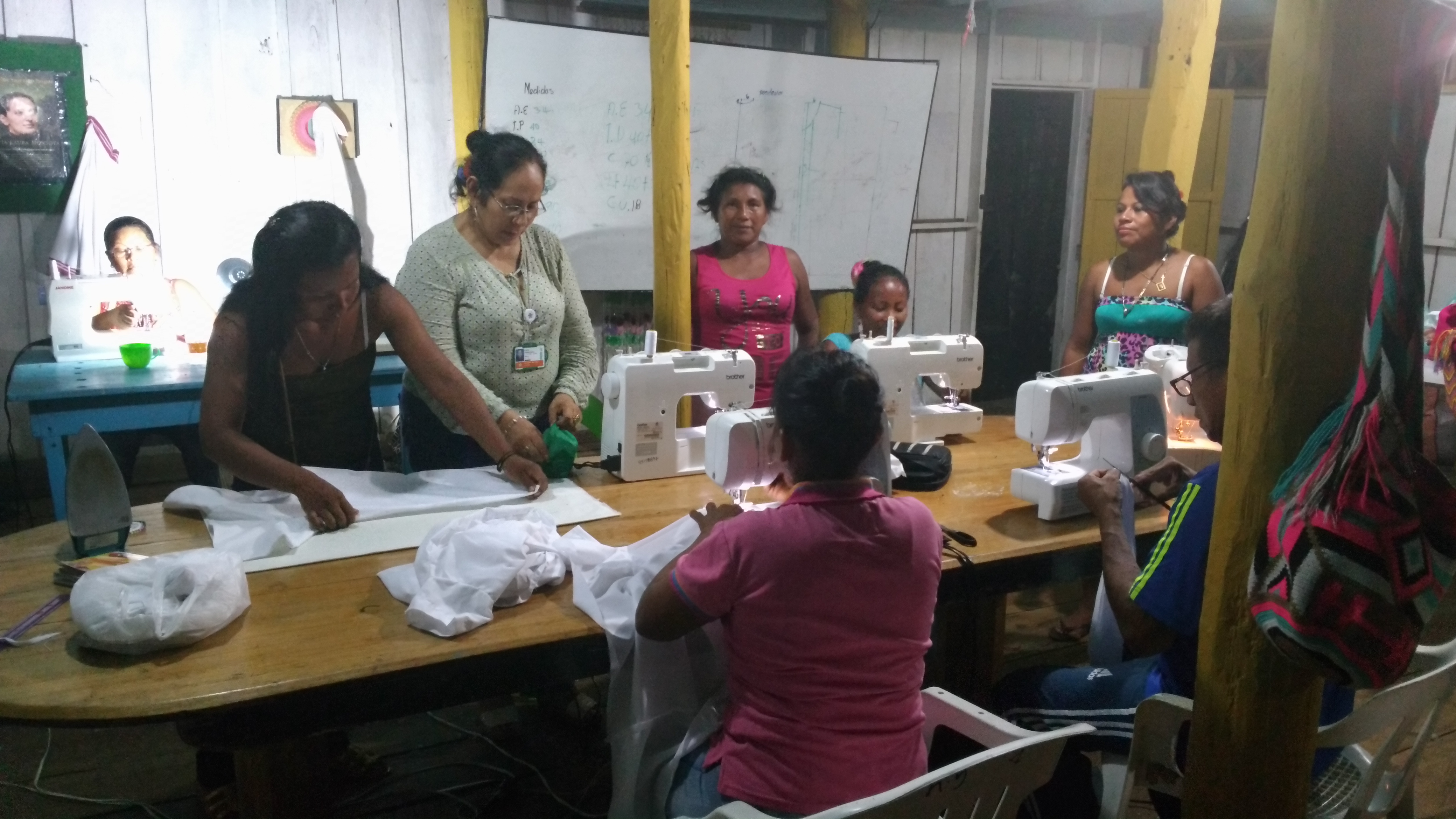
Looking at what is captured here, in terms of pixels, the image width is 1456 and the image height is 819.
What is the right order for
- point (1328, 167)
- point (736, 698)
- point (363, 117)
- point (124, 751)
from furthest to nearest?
point (363, 117)
point (124, 751)
point (736, 698)
point (1328, 167)

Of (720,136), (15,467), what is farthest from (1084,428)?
(15,467)

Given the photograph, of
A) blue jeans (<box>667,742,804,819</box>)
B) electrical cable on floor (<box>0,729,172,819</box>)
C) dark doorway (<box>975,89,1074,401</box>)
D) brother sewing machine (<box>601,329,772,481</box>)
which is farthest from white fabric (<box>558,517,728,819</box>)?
dark doorway (<box>975,89,1074,401</box>)

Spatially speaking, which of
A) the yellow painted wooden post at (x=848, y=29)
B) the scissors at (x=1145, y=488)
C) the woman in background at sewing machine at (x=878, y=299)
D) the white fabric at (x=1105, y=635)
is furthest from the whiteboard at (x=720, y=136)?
the white fabric at (x=1105, y=635)

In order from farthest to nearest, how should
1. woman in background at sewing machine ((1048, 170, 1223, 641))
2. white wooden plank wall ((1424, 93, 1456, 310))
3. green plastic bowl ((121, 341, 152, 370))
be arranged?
white wooden plank wall ((1424, 93, 1456, 310))
green plastic bowl ((121, 341, 152, 370))
woman in background at sewing machine ((1048, 170, 1223, 641))

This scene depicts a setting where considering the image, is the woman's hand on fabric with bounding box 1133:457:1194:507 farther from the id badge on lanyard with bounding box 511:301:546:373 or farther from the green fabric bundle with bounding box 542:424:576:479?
the id badge on lanyard with bounding box 511:301:546:373

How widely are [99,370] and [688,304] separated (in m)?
2.13

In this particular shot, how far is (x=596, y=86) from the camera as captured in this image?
15.0 feet

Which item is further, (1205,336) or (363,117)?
(363,117)

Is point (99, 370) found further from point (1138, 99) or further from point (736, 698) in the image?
point (1138, 99)

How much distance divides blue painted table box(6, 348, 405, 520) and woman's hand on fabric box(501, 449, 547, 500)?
45.7 inches

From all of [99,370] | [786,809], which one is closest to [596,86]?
[99,370]

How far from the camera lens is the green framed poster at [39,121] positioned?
3975 mm

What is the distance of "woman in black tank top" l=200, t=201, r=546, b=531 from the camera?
81.7 inches

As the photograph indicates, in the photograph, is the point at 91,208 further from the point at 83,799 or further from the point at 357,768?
the point at 357,768
